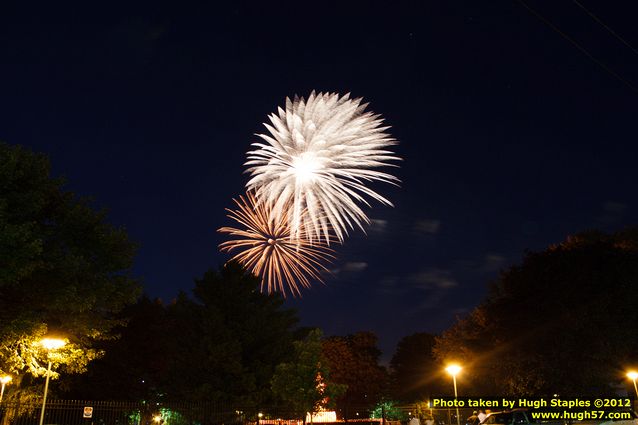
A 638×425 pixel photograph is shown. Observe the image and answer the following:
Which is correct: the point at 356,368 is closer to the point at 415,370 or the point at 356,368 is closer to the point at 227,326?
the point at 415,370

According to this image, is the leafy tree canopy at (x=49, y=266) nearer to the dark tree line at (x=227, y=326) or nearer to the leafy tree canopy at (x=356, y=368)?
the dark tree line at (x=227, y=326)

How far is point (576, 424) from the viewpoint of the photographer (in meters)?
29.8

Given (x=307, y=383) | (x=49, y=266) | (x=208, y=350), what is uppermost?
(x=49, y=266)

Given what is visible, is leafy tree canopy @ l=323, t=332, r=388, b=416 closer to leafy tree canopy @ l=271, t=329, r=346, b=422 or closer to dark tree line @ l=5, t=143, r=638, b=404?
dark tree line @ l=5, t=143, r=638, b=404

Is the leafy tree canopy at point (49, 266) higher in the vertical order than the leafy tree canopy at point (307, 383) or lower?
higher

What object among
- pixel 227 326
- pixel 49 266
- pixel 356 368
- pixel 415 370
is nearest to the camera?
pixel 49 266

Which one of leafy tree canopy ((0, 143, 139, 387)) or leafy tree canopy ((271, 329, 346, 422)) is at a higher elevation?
leafy tree canopy ((0, 143, 139, 387))

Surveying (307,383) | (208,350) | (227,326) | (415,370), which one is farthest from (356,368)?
(307,383)

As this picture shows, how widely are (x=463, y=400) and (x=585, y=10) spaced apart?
26.2m

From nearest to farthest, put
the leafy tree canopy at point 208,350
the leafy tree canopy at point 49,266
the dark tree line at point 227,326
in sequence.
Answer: the leafy tree canopy at point 49,266 < the dark tree line at point 227,326 < the leafy tree canopy at point 208,350

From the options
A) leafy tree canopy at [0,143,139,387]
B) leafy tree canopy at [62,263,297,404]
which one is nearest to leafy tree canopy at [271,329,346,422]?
leafy tree canopy at [62,263,297,404]

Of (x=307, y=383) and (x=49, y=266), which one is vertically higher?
(x=49, y=266)

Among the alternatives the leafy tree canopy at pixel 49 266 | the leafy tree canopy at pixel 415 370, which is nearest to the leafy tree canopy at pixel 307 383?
the leafy tree canopy at pixel 49 266

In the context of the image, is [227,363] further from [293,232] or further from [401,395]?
[401,395]
